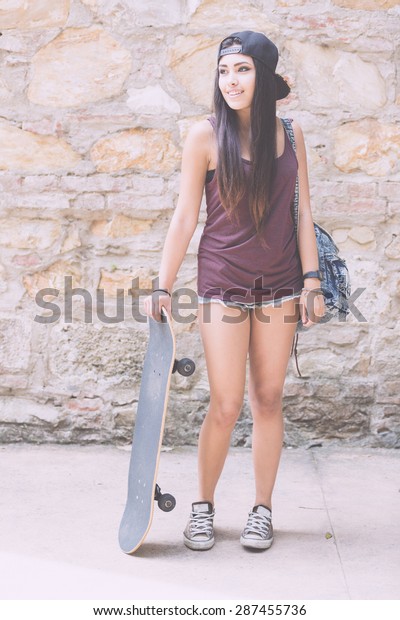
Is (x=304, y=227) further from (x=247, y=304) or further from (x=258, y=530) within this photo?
(x=258, y=530)

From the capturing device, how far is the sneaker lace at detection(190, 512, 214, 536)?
268cm

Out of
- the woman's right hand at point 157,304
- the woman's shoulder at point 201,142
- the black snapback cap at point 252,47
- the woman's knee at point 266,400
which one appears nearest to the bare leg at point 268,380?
the woman's knee at point 266,400

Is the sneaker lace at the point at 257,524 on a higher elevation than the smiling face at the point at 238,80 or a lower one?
lower

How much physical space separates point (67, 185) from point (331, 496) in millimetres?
1852

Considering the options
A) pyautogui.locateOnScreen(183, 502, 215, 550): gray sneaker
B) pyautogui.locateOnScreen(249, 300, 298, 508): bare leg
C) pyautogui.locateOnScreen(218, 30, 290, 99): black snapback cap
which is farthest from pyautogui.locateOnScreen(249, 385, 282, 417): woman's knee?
pyautogui.locateOnScreen(218, 30, 290, 99): black snapback cap

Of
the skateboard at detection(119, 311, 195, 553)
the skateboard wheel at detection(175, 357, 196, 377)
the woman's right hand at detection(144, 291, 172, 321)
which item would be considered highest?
the woman's right hand at detection(144, 291, 172, 321)

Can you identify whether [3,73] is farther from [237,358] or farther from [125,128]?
[237,358]

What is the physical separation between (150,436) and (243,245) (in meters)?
0.70

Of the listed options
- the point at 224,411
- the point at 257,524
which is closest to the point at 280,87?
the point at 224,411

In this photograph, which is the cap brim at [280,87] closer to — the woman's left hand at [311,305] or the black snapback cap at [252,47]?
the black snapback cap at [252,47]

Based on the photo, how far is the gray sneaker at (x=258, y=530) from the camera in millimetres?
2643

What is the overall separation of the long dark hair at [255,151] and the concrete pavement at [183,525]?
3.59 feet

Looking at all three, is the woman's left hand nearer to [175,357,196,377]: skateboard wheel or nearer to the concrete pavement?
[175,357,196,377]: skateboard wheel

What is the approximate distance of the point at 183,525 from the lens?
2.90m
